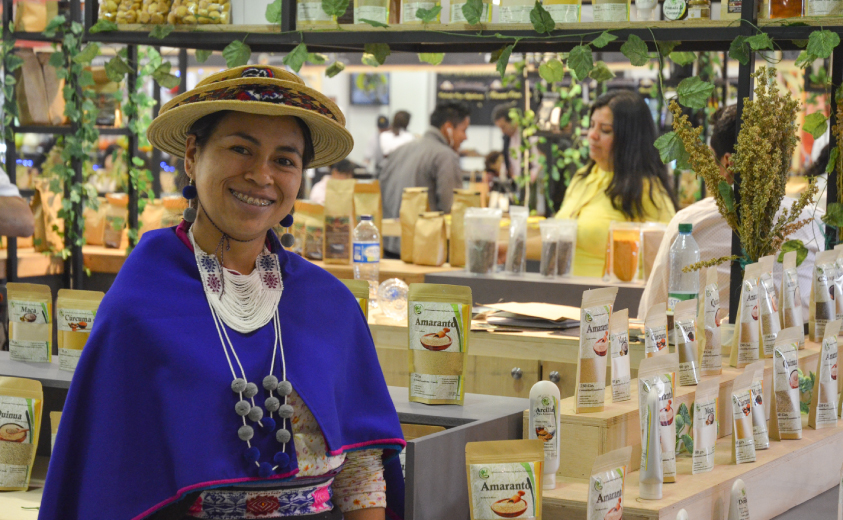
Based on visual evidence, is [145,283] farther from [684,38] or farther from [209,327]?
[684,38]

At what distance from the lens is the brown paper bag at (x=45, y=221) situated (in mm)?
5148

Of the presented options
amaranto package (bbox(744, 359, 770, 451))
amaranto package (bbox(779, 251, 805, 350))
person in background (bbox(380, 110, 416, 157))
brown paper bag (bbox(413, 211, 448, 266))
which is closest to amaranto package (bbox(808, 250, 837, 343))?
amaranto package (bbox(779, 251, 805, 350))

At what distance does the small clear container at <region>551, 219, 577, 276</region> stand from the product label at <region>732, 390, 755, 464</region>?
2106 millimetres

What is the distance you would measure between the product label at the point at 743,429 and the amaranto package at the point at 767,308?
46 centimetres

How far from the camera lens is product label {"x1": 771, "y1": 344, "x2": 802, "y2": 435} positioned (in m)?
2.32

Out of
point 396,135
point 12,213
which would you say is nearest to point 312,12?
point 12,213

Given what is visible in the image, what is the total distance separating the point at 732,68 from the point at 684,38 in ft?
15.9

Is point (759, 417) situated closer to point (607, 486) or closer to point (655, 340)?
point (655, 340)

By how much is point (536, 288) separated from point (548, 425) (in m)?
2.26

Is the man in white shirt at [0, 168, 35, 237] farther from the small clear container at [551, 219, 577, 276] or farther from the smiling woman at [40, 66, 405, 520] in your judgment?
the smiling woman at [40, 66, 405, 520]

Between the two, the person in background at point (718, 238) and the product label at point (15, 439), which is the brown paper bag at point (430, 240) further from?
the product label at point (15, 439)

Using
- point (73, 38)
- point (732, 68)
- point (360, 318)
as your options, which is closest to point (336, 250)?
point (73, 38)

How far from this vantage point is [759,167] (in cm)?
258

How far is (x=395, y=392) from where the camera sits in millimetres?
2246
